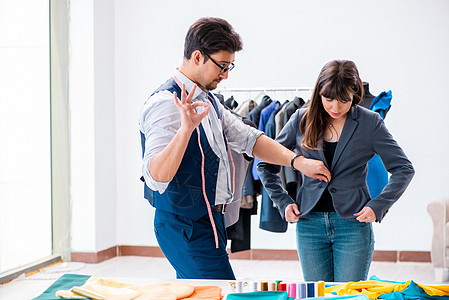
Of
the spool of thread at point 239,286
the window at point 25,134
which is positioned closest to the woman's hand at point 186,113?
the spool of thread at point 239,286

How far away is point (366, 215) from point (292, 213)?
315mm

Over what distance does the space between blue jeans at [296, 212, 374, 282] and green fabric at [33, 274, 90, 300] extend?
1003 mm

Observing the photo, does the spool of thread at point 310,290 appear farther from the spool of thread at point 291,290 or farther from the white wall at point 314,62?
the white wall at point 314,62

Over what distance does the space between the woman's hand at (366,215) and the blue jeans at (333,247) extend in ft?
0.22

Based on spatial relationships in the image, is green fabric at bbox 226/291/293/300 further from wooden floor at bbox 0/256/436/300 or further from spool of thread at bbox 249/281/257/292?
wooden floor at bbox 0/256/436/300

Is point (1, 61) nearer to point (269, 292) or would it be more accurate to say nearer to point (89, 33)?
point (89, 33)

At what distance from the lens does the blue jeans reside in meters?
2.09

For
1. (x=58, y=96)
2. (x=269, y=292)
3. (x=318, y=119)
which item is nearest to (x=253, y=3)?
(x=58, y=96)

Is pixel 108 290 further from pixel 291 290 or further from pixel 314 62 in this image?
pixel 314 62

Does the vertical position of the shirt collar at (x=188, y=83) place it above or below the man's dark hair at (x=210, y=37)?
below

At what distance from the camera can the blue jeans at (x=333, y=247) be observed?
2086 millimetres

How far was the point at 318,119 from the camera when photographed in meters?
2.20

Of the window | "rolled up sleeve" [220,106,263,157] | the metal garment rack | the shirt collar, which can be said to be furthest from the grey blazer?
the window

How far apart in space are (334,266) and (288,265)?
8.96 feet
